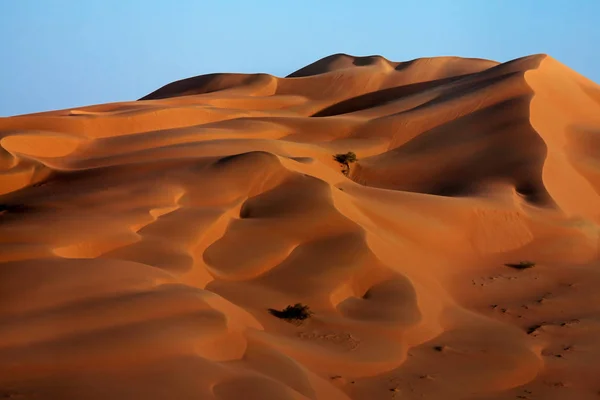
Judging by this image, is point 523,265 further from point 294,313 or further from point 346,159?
point 346,159

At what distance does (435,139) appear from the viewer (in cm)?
1973

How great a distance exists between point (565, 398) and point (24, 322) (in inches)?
195

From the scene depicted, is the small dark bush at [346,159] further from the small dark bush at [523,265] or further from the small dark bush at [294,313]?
the small dark bush at [294,313]

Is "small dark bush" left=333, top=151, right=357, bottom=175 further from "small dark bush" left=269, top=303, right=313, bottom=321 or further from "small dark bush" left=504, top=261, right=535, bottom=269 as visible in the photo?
"small dark bush" left=269, top=303, right=313, bottom=321

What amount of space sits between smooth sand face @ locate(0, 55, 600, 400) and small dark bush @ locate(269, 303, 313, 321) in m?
0.11

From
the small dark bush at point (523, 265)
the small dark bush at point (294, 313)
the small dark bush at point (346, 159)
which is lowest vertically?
the small dark bush at point (294, 313)

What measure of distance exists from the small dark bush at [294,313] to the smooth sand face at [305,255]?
0.11 metres

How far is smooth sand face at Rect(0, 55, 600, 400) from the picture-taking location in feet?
22.9

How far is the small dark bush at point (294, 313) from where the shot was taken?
8969 mm

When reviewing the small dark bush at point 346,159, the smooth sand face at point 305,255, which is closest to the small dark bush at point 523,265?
the smooth sand face at point 305,255

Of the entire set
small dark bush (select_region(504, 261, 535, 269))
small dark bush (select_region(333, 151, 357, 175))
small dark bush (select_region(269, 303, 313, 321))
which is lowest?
small dark bush (select_region(269, 303, 313, 321))

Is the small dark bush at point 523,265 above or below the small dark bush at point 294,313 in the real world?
above

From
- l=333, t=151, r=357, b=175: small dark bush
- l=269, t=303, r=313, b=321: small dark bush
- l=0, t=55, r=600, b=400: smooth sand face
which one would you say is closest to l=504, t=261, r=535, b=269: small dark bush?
l=0, t=55, r=600, b=400: smooth sand face

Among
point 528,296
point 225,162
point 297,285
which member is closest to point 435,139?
point 225,162
